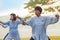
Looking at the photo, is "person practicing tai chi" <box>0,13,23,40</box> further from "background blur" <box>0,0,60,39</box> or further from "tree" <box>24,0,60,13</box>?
"tree" <box>24,0,60,13</box>

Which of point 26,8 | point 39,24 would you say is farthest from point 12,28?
point 26,8

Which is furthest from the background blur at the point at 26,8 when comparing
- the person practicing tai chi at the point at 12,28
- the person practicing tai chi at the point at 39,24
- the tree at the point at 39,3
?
the person practicing tai chi at the point at 39,24

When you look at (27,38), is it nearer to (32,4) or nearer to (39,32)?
(32,4)

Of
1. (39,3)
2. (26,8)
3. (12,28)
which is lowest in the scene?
(12,28)

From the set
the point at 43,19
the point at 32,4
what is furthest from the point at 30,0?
the point at 43,19

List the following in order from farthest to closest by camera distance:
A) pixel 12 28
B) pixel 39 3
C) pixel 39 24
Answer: pixel 39 3, pixel 12 28, pixel 39 24

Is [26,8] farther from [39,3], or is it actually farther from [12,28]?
[12,28]

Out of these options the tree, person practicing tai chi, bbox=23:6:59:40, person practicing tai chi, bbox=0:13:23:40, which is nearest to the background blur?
the tree

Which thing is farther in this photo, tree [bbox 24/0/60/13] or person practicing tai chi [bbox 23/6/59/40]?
tree [bbox 24/0/60/13]

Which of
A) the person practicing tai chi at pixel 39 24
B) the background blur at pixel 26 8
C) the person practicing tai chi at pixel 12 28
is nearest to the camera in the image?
the person practicing tai chi at pixel 39 24

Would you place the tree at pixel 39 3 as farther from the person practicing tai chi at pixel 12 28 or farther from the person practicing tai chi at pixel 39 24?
the person practicing tai chi at pixel 39 24

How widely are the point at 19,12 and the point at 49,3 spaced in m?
1.06

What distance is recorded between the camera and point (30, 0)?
1009 centimetres

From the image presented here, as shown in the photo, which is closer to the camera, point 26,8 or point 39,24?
point 39,24
